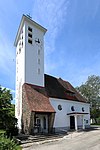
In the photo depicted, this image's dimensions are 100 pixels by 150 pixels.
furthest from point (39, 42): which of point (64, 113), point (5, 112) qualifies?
point (5, 112)

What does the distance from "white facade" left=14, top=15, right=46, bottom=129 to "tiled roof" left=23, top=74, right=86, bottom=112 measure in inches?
49.1

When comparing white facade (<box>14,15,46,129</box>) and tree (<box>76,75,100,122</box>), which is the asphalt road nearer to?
white facade (<box>14,15,46,129</box>)

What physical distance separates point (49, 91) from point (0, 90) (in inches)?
337

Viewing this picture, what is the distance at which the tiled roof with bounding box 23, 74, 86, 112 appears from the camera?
22.5 meters

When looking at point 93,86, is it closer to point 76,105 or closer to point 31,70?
point 76,105

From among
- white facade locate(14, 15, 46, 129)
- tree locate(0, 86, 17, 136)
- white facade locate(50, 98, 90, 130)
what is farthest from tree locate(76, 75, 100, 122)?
tree locate(0, 86, 17, 136)

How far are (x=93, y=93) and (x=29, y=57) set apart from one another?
2517cm

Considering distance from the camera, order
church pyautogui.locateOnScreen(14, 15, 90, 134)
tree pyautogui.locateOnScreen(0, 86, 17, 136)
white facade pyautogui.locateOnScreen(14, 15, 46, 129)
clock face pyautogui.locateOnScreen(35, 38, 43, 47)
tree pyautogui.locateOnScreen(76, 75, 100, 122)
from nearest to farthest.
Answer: tree pyautogui.locateOnScreen(0, 86, 17, 136) → church pyautogui.locateOnScreen(14, 15, 90, 134) → white facade pyautogui.locateOnScreen(14, 15, 46, 129) → clock face pyautogui.locateOnScreen(35, 38, 43, 47) → tree pyautogui.locateOnScreen(76, 75, 100, 122)

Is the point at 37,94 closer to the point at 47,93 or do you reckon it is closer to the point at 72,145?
the point at 47,93

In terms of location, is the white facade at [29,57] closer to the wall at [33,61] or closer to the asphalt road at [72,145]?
the wall at [33,61]

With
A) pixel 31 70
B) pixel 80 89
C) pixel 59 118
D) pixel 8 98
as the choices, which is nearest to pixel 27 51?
pixel 31 70

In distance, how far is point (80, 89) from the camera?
47.5 m

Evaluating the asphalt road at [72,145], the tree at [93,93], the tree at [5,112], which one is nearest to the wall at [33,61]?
the tree at [5,112]

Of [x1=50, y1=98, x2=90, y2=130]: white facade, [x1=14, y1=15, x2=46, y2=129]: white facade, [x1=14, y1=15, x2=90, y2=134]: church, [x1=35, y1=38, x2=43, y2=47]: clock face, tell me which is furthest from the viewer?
[x1=35, y1=38, x2=43, y2=47]: clock face
